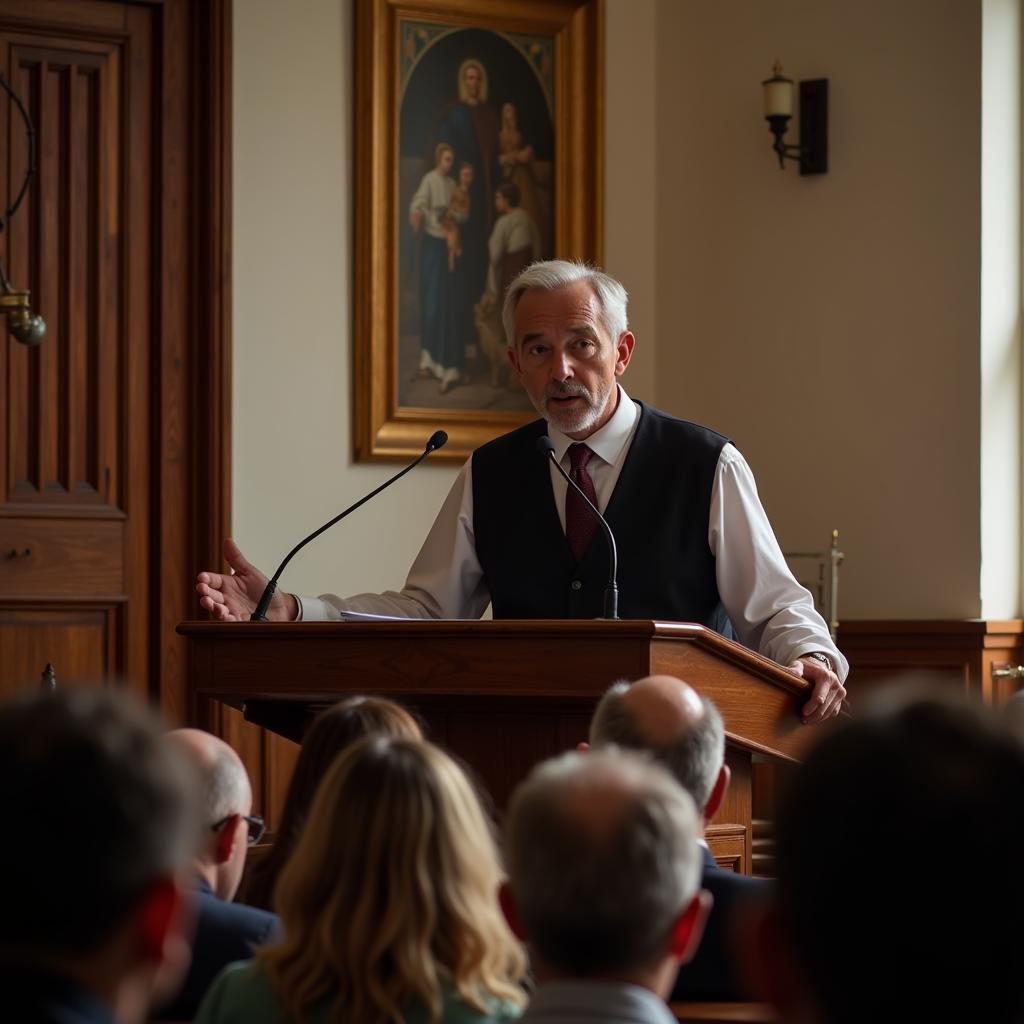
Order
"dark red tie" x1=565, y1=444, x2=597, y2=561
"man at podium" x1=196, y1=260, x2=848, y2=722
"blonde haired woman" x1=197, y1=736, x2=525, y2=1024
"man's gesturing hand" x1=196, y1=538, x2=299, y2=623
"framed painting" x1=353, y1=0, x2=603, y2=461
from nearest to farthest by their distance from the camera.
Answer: "blonde haired woman" x1=197, y1=736, x2=525, y2=1024 < "man's gesturing hand" x1=196, y1=538, x2=299, y2=623 < "man at podium" x1=196, y1=260, x2=848, y2=722 < "dark red tie" x1=565, y1=444, x2=597, y2=561 < "framed painting" x1=353, y1=0, x2=603, y2=461

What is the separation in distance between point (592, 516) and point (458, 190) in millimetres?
2618

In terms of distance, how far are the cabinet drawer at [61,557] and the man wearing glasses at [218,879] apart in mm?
3421

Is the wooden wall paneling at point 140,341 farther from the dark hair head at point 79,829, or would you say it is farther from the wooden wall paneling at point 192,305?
the dark hair head at point 79,829

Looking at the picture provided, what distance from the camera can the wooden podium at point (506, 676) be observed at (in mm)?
2990

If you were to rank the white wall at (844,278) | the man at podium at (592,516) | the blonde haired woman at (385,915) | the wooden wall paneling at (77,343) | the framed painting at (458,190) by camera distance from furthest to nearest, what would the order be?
the framed painting at (458,190) < the white wall at (844,278) < the wooden wall paneling at (77,343) < the man at podium at (592,516) < the blonde haired woman at (385,915)

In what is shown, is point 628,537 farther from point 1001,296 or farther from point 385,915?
point 1001,296

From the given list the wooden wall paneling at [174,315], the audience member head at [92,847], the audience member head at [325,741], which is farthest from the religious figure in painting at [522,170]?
the audience member head at [92,847]

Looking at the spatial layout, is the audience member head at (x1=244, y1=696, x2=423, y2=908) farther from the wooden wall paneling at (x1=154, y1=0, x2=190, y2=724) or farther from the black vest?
the wooden wall paneling at (x1=154, y1=0, x2=190, y2=724)

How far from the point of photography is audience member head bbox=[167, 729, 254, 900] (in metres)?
2.27

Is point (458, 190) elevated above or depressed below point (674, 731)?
above

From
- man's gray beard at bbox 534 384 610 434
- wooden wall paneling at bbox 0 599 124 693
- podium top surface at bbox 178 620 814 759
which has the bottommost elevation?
wooden wall paneling at bbox 0 599 124 693

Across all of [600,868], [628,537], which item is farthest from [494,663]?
[600,868]

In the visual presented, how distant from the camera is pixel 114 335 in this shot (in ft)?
19.5

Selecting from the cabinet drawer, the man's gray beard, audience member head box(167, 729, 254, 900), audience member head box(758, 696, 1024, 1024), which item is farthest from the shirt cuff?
audience member head box(758, 696, 1024, 1024)
